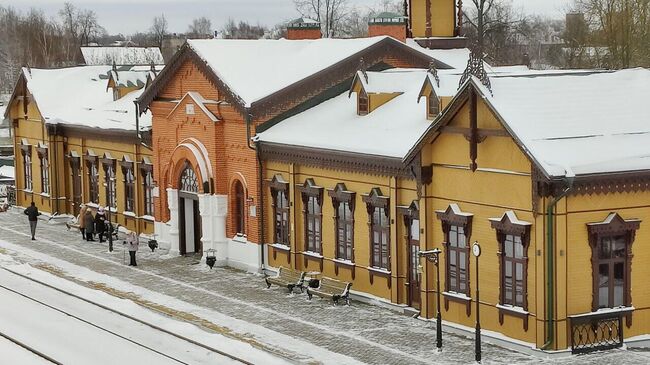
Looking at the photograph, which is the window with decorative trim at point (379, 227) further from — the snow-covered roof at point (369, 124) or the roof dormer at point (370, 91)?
the roof dormer at point (370, 91)

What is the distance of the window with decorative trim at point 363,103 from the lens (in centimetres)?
3422

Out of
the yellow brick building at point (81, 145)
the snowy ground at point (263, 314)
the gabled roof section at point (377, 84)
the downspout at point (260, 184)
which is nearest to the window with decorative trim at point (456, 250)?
the snowy ground at point (263, 314)

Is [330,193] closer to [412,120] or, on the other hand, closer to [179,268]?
[412,120]

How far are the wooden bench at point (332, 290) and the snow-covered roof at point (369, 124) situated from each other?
362 centimetres

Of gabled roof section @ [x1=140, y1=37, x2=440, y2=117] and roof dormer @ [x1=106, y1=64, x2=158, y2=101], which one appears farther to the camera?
roof dormer @ [x1=106, y1=64, x2=158, y2=101]

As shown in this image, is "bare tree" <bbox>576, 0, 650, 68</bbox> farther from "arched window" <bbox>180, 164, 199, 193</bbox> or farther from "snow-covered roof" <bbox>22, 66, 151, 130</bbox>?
"arched window" <bbox>180, 164, 199, 193</bbox>

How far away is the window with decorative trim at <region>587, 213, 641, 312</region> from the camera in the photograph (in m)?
25.8

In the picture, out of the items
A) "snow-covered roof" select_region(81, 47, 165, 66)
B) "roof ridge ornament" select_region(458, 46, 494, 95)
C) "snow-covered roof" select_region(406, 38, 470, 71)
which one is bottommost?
"roof ridge ornament" select_region(458, 46, 494, 95)

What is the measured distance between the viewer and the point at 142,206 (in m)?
45.0

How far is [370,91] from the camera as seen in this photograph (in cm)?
3416

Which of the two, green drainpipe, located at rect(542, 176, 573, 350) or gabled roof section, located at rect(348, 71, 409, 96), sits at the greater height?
gabled roof section, located at rect(348, 71, 409, 96)

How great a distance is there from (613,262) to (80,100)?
3263 cm

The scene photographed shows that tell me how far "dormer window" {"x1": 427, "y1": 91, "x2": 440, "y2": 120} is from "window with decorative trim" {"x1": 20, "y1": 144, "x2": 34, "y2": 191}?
1108 inches

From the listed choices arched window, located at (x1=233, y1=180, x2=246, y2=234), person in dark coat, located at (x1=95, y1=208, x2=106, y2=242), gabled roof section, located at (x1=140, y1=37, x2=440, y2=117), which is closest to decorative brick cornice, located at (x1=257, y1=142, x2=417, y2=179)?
gabled roof section, located at (x1=140, y1=37, x2=440, y2=117)
